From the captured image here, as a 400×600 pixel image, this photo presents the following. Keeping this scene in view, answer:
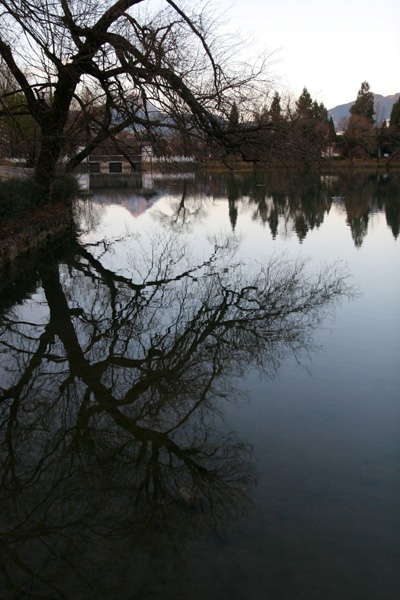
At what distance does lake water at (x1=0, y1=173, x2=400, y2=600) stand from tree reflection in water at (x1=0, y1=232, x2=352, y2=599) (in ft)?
0.06

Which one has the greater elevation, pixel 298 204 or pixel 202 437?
pixel 298 204

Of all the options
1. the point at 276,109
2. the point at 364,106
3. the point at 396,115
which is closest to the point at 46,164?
the point at 276,109

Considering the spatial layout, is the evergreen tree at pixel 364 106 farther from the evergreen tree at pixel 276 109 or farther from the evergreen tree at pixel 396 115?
the evergreen tree at pixel 276 109

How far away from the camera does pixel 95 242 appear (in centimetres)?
1733

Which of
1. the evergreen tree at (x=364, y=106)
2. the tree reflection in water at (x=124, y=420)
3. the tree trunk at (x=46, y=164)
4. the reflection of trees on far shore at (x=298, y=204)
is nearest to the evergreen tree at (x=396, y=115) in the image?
the evergreen tree at (x=364, y=106)

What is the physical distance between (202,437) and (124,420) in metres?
0.76

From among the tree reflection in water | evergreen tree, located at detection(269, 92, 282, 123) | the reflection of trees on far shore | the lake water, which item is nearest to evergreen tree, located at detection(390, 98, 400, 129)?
the reflection of trees on far shore

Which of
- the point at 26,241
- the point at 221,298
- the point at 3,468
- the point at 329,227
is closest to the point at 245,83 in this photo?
A: the point at 221,298

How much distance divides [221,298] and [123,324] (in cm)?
209

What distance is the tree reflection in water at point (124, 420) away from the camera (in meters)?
3.56

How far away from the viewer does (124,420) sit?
5.26 m

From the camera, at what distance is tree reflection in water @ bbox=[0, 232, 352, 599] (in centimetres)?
356

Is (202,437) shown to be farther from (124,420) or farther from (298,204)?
(298,204)

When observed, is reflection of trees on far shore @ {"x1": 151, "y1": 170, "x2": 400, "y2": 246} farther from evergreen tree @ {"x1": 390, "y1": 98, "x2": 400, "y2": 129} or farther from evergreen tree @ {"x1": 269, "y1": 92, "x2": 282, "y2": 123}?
evergreen tree @ {"x1": 390, "y1": 98, "x2": 400, "y2": 129}
